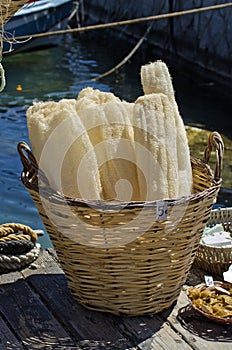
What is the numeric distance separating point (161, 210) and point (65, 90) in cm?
577

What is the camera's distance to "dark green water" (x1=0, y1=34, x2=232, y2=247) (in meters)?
4.22

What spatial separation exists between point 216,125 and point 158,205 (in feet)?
15.1

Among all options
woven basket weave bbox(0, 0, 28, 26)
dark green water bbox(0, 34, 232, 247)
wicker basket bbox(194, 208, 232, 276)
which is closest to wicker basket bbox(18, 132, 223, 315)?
wicker basket bbox(194, 208, 232, 276)

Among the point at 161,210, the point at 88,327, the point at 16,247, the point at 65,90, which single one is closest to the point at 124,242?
the point at 161,210

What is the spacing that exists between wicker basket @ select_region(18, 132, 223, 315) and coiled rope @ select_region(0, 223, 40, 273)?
0.29 meters

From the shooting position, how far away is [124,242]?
1511mm

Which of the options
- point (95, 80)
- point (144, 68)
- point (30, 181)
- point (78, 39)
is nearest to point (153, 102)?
point (144, 68)

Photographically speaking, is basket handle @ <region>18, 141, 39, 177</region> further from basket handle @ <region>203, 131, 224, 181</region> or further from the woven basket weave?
basket handle @ <region>203, 131, 224, 181</region>

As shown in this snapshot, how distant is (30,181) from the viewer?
1667mm

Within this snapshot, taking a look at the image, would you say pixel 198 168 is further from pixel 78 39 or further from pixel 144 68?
pixel 78 39

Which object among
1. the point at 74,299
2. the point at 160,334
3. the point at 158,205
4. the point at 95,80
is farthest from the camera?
the point at 95,80

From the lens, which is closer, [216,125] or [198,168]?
[198,168]

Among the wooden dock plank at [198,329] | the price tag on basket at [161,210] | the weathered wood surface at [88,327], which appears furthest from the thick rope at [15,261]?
the price tag on basket at [161,210]

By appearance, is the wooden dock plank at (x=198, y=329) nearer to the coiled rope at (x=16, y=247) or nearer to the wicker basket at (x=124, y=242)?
the wicker basket at (x=124, y=242)
